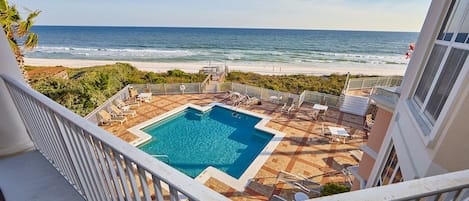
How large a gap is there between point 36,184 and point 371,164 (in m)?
6.04

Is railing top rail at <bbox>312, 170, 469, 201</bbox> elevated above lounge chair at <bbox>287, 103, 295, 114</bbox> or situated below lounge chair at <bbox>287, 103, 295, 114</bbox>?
above

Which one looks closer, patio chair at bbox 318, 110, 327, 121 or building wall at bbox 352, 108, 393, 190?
building wall at bbox 352, 108, 393, 190

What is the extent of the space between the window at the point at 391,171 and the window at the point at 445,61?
1039 millimetres

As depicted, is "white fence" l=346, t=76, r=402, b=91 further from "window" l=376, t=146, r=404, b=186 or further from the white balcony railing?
the white balcony railing

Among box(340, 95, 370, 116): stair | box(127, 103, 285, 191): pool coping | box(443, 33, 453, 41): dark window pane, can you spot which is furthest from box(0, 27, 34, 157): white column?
box(340, 95, 370, 116): stair

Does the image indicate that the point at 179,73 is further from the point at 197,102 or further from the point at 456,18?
the point at 456,18

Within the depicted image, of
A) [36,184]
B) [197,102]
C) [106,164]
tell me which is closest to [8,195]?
[36,184]

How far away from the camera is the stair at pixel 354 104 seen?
11.3 m

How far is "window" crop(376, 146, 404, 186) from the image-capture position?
3.11 m

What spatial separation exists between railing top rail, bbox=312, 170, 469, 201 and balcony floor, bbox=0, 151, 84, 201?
2430mm

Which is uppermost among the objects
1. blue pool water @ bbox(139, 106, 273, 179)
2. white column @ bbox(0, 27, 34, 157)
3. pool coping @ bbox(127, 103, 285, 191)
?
white column @ bbox(0, 27, 34, 157)

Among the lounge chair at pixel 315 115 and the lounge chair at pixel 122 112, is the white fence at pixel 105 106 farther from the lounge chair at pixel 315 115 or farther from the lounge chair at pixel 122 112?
the lounge chair at pixel 315 115

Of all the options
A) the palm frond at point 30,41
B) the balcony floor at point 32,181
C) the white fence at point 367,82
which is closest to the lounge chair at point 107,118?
the palm frond at point 30,41

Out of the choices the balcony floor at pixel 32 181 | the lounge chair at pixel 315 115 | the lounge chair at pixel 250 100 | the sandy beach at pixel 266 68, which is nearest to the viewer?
the balcony floor at pixel 32 181
